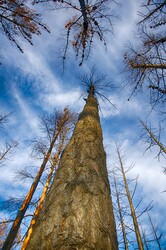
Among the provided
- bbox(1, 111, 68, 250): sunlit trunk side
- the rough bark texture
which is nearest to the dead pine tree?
bbox(1, 111, 68, 250): sunlit trunk side

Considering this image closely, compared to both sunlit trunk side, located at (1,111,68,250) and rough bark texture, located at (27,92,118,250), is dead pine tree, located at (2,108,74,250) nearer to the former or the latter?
sunlit trunk side, located at (1,111,68,250)

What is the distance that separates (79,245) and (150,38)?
622cm

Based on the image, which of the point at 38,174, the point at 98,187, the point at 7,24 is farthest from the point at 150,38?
the point at 38,174

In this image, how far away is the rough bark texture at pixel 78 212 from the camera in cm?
99

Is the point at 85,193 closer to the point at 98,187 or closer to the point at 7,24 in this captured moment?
the point at 98,187

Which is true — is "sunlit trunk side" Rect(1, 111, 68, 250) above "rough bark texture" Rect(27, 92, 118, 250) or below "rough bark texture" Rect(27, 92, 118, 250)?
above

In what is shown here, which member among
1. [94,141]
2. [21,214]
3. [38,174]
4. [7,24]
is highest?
[7,24]

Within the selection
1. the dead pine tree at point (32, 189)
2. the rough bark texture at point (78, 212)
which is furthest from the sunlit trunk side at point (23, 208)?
the rough bark texture at point (78, 212)

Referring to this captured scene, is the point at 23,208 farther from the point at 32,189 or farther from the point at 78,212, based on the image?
the point at 78,212

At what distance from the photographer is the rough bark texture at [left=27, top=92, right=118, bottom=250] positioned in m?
0.99

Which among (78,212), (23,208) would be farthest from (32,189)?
(78,212)

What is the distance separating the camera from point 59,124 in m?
9.59

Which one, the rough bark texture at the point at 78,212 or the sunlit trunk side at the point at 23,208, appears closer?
A: the rough bark texture at the point at 78,212

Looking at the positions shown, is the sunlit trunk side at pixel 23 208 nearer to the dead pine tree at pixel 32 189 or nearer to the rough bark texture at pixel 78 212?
the dead pine tree at pixel 32 189
